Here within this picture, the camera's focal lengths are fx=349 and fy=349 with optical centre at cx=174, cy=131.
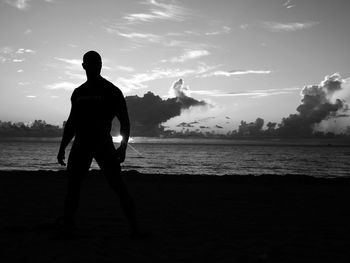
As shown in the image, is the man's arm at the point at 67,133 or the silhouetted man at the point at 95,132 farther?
the man's arm at the point at 67,133

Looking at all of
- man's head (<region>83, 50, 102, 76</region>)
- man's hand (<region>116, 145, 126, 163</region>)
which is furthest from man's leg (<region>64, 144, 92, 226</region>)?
man's head (<region>83, 50, 102, 76</region>)

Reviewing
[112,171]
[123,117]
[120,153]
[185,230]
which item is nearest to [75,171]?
[112,171]

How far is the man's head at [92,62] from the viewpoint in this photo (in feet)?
14.8

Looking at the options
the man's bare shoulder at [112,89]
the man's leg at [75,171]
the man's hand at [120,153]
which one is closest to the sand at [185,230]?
the man's leg at [75,171]

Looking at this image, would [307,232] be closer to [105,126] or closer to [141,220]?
[141,220]

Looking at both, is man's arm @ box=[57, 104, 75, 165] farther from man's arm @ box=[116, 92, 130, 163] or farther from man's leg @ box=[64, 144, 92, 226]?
man's arm @ box=[116, 92, 130, 163]

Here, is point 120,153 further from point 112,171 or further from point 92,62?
point 92,62

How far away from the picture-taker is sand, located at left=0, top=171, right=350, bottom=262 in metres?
3.96

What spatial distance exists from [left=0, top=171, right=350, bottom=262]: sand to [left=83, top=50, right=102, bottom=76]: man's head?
2.19m

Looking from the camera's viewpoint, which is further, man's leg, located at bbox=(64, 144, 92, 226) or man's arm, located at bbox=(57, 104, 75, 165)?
man's arm, located at bbox=(57, 104, 75, 165)

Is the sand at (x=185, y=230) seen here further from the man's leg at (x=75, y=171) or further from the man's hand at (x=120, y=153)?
the man's hand at (x=120, y=153)

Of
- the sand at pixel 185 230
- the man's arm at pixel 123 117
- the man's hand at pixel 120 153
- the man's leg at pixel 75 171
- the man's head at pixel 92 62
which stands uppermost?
the man's head at pixel 92 62

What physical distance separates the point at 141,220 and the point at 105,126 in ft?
8.06

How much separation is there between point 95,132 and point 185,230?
216 centimetres
